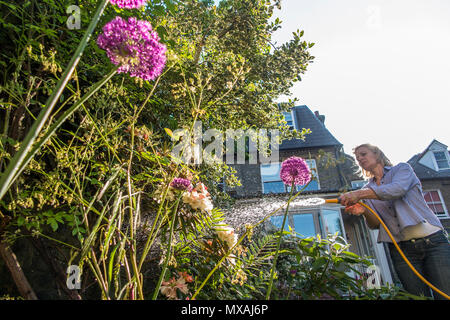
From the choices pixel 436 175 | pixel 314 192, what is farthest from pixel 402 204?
pixel 436 175

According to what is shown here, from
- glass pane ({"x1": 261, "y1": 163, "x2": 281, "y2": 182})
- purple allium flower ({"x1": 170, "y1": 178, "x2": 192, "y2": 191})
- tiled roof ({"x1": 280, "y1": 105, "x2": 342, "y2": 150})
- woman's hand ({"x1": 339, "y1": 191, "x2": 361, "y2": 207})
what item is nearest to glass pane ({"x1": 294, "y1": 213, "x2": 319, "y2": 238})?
glass pane ({"x1": 261, "y1": 163, "x2": 281, "y2": 182})

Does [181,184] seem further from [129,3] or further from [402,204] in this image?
[402,204]

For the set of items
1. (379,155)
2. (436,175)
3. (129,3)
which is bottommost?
(129,3)

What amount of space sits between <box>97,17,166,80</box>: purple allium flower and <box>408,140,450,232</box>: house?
17306mm

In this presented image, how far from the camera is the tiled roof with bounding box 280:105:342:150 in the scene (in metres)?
13.2

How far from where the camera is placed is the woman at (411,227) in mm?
1925

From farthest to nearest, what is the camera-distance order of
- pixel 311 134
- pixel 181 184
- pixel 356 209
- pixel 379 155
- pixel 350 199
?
pixel 311 134, pixel 379 155, pixel 356 209, pixel 350 199, pixel 181 184

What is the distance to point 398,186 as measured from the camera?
2064 mm

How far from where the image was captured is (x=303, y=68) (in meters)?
4.42

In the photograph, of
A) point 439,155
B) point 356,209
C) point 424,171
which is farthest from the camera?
point 439,155

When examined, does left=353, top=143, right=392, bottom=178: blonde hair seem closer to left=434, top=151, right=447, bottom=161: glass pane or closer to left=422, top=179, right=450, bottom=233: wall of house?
left=422, top=179, right=450, bottom=233: wall of house

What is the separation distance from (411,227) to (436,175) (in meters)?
17.9

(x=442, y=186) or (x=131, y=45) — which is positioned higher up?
(x=442, y=186)

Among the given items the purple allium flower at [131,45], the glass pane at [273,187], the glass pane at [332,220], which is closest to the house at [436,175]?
the glass pane at [332,220]
